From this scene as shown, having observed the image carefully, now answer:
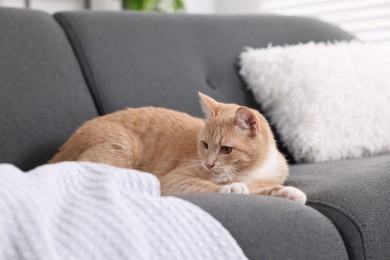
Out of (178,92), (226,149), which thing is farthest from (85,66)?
(226,149)

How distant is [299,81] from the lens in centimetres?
205

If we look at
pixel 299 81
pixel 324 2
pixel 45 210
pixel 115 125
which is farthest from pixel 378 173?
pixel 324 2

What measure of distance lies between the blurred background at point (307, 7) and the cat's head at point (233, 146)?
1942mm

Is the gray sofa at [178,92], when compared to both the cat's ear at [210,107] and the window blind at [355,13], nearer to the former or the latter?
the cat's ear at [210,107]

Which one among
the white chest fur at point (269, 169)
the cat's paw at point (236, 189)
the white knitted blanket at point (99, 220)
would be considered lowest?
the white chest fur at point (269, 169)

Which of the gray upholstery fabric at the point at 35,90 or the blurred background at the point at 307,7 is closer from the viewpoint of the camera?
the gray upholstery fabric at the point at 35,90

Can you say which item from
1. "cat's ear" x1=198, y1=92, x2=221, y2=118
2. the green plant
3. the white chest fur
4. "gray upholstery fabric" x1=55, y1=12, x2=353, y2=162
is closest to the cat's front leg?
the white chest fur

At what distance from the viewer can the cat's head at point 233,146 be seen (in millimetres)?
1537

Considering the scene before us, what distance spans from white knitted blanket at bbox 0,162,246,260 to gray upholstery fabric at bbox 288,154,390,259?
37 centimetres

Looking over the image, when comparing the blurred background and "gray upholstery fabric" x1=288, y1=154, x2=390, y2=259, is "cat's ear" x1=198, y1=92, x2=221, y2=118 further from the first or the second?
the blurred background

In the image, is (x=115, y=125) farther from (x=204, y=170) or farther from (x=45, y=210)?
(x=45, y=210)

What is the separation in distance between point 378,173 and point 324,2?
2.23 metres

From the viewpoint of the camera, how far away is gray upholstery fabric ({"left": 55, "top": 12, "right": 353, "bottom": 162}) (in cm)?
192

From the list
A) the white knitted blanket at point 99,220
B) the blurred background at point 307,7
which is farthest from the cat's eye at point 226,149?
the blurred background at point 307,7
